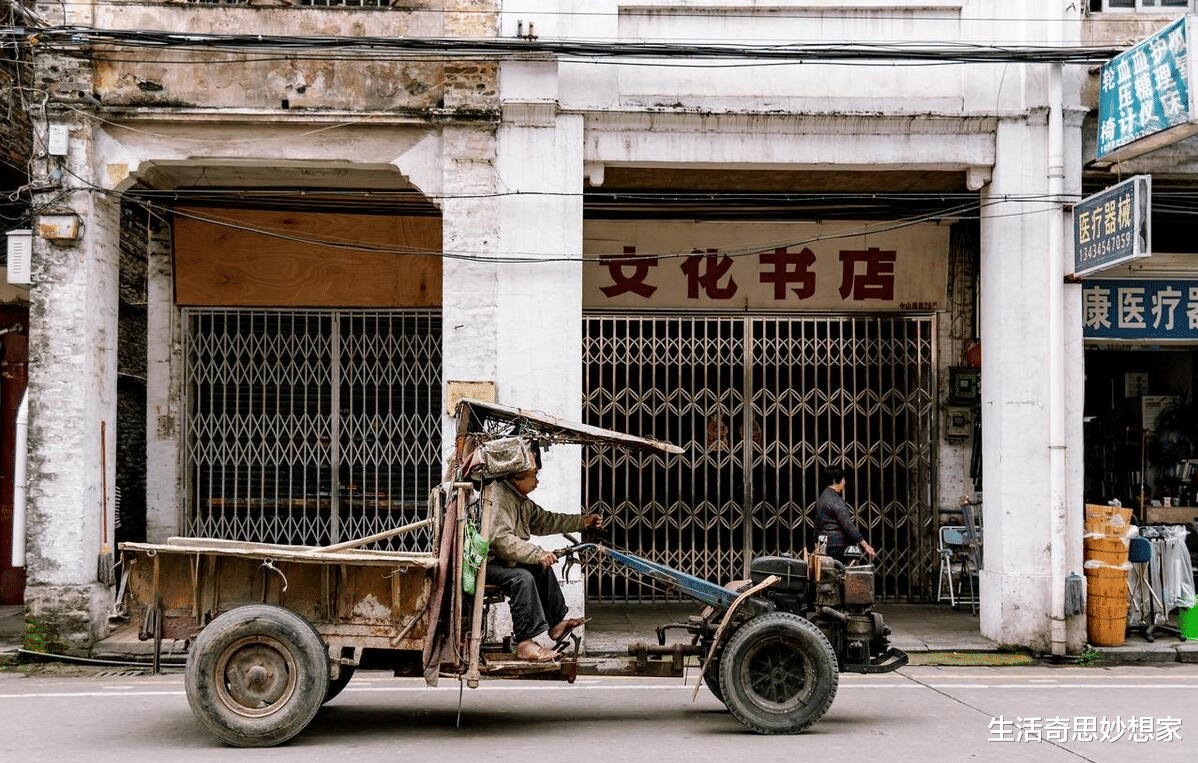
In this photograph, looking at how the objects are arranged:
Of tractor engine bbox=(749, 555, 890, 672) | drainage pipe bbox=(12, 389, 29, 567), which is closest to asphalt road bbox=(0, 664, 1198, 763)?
tractor engine bbox=(749, 555, 890, 672)

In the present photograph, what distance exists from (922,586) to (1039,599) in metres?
2.83

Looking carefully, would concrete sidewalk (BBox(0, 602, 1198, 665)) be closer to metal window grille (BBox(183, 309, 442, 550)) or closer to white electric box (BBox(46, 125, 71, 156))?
metal window grille (BBox(183, 309, 442, 550))

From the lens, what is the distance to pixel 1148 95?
9.53 m

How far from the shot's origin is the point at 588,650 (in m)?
10.0

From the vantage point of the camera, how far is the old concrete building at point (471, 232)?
10180 mm

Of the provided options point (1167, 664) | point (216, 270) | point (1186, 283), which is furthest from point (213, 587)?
point (1186, 283)

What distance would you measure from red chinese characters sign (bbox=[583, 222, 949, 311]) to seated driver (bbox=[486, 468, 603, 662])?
5.73 metres

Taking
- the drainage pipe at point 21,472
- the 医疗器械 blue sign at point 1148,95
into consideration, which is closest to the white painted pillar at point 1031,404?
the 医疗器械 blue sign at point 1148,95

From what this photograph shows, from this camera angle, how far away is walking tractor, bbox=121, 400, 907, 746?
6.79 m

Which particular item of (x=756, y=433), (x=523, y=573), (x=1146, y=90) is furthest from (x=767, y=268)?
(x=523, y=573)

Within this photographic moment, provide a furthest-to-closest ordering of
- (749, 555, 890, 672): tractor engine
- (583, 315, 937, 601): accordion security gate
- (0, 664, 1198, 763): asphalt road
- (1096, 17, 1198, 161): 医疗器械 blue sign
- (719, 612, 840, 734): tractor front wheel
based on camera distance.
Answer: (583, 315, 937, 601): accordion security gate < (1096, 17, 1198, 161): 医疗器械 blue sign < (749, 555, 890, 672): tractor engine < (719, 612, 840, 734): tractor front wheel < (0, 664, 1198, 763): asphalt road

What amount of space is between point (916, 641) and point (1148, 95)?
5216 mm

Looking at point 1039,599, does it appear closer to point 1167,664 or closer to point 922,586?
point 1167,664

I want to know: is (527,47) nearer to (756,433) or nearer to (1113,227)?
(756,433)
